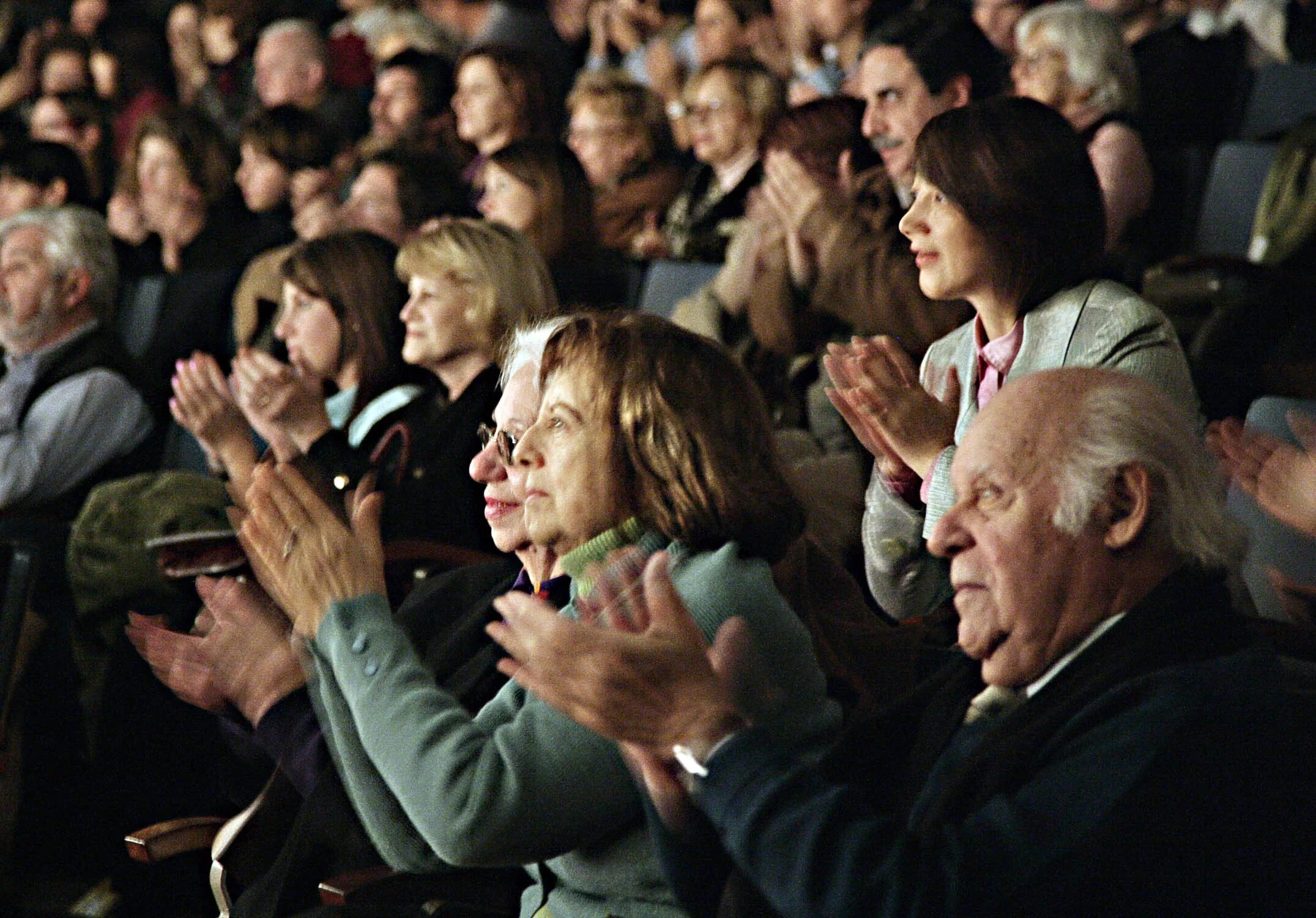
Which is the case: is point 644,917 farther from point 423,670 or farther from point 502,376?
point 502,376

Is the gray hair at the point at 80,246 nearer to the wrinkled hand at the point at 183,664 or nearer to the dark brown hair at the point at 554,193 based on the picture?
the dark brown hair at the point at 554,193

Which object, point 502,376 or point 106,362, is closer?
point 502,376

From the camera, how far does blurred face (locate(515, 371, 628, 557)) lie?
1.63 m

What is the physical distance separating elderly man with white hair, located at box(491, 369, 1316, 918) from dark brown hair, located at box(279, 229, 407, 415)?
1.94 m

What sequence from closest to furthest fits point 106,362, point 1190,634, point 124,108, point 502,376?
point 1190,634 → point 502,376 → point 106,362 → point 124,108

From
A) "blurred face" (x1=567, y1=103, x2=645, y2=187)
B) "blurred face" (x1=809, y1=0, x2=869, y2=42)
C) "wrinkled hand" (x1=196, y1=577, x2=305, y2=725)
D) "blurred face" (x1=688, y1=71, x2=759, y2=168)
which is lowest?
"blurred face" (x1=567, y1=103, x2=645, y2=187)

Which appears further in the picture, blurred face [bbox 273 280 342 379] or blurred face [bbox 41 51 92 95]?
blurred face [bbox 41 51 92 95]

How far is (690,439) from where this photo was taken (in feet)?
5.24

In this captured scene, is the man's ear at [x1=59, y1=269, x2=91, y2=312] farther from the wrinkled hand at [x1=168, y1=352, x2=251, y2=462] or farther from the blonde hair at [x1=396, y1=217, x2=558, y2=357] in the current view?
the blonde hair at [x1=396, y1=217, x2=558, y2=357]

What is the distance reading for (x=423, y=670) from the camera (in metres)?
1.56

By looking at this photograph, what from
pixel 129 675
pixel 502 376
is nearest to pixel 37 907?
pixel 129 675

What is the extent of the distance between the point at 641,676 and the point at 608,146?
3595mm

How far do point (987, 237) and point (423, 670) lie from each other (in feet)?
3.03

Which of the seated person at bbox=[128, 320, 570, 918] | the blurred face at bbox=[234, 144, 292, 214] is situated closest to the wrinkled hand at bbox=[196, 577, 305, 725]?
the seated person at bbox=[128, 320, 570, 918]
